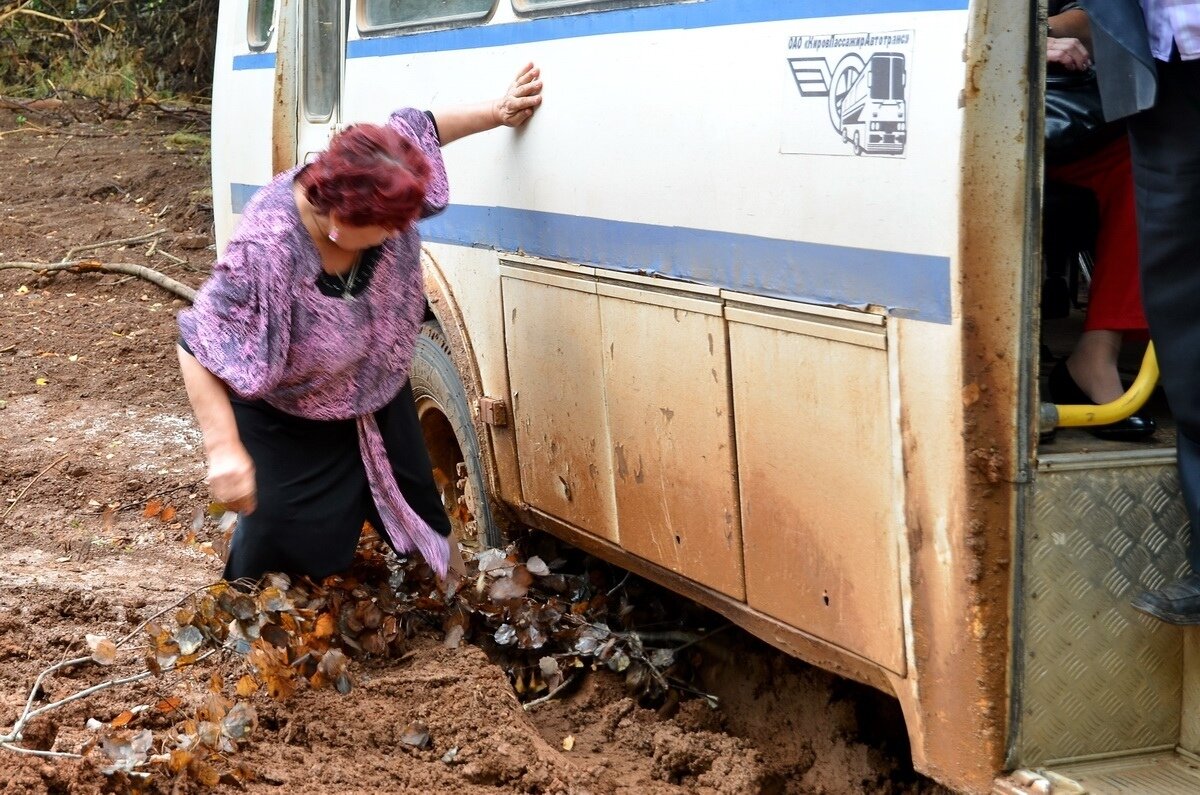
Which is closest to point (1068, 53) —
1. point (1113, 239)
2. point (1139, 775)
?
point (1113, 239)

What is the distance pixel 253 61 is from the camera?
5.48 meters

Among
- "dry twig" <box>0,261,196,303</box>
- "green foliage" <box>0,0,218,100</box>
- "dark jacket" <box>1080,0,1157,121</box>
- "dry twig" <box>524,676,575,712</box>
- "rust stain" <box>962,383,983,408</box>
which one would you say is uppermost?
"green foliage" <box>0,0,218,100</box>

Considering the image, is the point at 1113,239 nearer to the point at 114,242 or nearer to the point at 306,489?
the point at 306,489

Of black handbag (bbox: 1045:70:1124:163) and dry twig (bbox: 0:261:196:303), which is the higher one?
black handbag (bbox: 1045:70:1124:163)

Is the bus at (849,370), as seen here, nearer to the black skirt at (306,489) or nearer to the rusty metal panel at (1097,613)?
the rusty metal panel at (1097,613)

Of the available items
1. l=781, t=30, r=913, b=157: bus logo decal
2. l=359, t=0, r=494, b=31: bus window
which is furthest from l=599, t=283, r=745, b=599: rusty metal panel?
l=359, t=0, r=494, b=31: bus window

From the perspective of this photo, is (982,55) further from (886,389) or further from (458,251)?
(458,251)

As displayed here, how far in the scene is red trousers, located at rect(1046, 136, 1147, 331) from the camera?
10.2 feet

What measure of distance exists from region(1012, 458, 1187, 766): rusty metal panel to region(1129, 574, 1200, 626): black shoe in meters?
0.03

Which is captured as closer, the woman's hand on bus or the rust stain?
the rust stain

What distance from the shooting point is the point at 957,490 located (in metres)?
2.57

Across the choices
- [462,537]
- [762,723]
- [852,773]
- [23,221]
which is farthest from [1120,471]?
[23,221]

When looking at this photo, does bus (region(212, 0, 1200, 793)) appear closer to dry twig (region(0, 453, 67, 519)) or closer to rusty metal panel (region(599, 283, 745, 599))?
rusty metal panel (region(599, 283, 745, 599))

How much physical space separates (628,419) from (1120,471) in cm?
124
